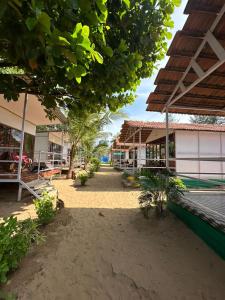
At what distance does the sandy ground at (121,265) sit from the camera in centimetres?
275

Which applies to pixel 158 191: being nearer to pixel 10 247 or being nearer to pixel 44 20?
pixel 10 247

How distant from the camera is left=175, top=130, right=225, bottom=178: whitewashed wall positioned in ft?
44.8

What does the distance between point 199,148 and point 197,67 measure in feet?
34.7

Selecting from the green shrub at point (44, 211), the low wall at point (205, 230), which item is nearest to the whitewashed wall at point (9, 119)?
the green shrub at point (44, 211)

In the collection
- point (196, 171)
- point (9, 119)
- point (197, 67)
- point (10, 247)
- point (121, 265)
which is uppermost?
point (197, 67)

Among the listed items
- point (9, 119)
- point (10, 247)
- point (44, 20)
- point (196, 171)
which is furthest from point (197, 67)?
point (196, 171)

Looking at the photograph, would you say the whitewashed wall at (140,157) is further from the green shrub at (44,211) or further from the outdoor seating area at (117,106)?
the green shrub at (44,211)

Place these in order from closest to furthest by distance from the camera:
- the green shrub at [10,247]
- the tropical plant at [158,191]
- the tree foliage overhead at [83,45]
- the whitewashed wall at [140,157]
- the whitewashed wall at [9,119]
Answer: the tree foliage overhead at [83,45] < the green shrub at [10,247] < the tropical plant at [158,191] < the whitewashed wall at [9,119] < the whitewashed wall at [140,157]

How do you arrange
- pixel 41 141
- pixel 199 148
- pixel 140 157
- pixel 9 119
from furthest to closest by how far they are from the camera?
1. pixel 41 141
2. pixel 199 148
3. pixel 140 157
4. pixel 9 119

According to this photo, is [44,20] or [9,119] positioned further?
[9,119]

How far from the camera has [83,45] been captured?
1.57m

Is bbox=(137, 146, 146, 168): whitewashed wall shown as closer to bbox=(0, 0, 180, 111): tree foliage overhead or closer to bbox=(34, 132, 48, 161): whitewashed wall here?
bbox=(0, 0, 180, 111): tree foliage overhead

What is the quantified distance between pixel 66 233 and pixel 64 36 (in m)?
4.22

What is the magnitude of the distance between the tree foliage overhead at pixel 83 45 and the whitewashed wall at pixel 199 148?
34.3 ft
